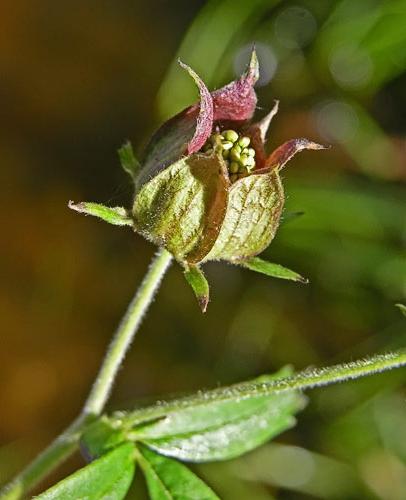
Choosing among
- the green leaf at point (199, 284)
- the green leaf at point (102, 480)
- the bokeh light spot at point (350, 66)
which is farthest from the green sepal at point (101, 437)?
the bokeh light spot at point (350, 66)

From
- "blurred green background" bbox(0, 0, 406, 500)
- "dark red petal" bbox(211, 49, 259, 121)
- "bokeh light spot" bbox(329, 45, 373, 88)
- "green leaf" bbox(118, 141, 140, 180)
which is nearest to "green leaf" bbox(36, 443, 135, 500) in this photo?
"green leaf" bbox(118, 141, 140, 180)

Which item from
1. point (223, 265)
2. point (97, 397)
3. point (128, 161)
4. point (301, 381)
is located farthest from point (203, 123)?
point (223, 265)

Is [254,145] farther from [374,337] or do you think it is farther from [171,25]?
[171,25]

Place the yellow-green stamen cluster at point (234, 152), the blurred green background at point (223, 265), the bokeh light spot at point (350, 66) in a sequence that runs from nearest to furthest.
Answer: the yellow-green stamen cluster at point (234, 152), the blurred green background at point (223, 265), the bokeh light spot at point (350, 66)

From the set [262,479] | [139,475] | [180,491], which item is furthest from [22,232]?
[180,491]

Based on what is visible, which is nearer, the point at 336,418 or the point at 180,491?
the point at 180,491

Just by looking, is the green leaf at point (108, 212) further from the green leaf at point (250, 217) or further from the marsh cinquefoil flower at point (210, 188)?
the green leaf at point (250, 217)

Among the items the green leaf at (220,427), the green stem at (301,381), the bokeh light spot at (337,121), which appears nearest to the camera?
the green stem at (301,381)
